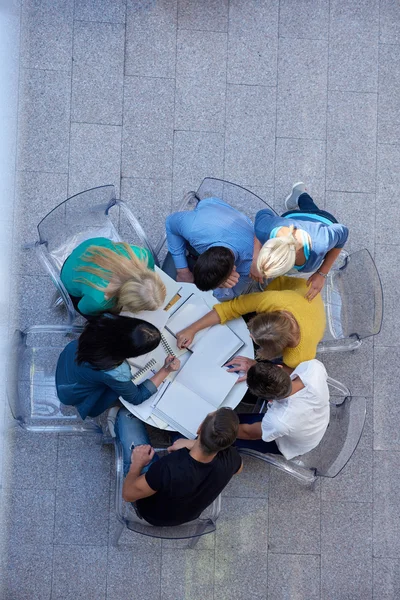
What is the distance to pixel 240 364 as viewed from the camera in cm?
280

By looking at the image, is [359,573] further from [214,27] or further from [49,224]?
[214,27]

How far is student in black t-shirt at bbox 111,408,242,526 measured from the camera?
2.42 meters

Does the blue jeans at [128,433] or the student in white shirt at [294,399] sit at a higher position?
the student in white shirt at [294,399]

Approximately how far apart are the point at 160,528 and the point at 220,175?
2035mm

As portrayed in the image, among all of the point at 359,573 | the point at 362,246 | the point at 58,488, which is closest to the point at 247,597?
the point at 359,573

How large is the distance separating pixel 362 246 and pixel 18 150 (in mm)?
2186

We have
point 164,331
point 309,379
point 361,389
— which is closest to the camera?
point 309,379

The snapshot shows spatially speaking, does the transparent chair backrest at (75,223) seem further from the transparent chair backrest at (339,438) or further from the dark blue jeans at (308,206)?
the transparent chair backrest at (339,438)

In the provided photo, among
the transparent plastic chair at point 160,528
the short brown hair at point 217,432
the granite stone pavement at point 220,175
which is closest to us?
the short brown hair at point 217,432

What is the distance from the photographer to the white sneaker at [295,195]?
11.1 feet

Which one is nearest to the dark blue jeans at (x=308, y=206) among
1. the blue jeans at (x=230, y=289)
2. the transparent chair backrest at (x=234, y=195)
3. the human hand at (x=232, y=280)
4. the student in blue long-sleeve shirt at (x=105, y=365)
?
the transparent chair backrest at (x=234, y=195)

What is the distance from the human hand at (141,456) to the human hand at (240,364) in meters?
0.56

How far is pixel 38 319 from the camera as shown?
3.29 m

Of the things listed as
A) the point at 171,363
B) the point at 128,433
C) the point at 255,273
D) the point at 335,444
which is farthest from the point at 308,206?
the point at 128,433
